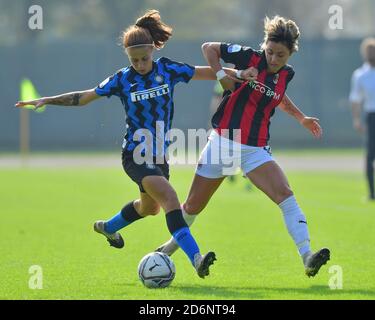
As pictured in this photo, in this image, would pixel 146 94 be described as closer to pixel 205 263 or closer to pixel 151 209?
pixel 151 209

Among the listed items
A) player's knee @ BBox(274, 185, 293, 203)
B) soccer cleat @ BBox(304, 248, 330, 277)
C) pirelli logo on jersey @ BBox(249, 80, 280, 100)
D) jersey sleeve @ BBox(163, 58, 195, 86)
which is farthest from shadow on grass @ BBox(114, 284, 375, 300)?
jersey sleeve @ BBox(163, 58, 195, 86)

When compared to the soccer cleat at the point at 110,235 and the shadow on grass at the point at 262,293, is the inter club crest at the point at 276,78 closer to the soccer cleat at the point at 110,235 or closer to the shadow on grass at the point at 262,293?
the shadow on grass at the point at 262,293

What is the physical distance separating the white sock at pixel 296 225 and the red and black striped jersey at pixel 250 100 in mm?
562

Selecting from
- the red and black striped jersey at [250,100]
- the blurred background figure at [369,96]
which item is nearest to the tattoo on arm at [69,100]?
the red and black striped jersey at [250,100]

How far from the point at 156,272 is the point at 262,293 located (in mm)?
854

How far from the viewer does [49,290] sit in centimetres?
747

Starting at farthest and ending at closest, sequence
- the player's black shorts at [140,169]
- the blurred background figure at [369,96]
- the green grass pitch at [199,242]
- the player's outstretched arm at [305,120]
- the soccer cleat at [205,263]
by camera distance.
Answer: the blurred background figure at [369,96], the player's outstretched arm at [305,120], the player's black shorts at [140,169], the green grass pitch at [199,242], the soccer cleat at [205,263]

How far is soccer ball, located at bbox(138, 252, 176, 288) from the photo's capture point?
7645 millimetres

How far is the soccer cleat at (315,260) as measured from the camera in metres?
7.57

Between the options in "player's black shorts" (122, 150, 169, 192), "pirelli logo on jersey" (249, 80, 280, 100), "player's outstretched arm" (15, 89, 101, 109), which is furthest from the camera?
"player's outstretched arm" (15, 89, 101, 109)

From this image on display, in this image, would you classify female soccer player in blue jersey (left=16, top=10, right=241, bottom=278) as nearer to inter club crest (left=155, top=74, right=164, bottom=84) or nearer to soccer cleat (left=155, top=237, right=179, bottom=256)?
inter club crest (left=155, top=74, right=164, bottom=84)

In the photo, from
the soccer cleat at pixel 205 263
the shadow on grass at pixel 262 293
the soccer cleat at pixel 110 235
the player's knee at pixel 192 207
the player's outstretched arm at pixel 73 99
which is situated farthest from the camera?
the soccer cleat at pixel 110 235

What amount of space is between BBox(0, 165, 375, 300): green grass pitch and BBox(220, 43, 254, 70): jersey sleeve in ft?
5.74
